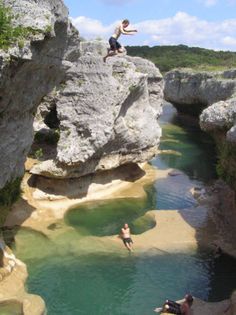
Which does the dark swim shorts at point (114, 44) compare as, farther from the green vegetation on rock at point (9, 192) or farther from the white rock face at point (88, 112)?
the green vegetation on rock at point (9, 192)

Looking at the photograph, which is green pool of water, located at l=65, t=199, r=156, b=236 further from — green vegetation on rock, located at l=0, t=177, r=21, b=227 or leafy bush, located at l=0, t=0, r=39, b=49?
leafy bush, located at l=0, t=0, r=39, b=49

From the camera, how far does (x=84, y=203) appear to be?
1222 inches

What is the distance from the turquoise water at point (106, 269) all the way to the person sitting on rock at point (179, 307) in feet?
2.56

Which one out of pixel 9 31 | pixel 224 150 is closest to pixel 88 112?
pixel 224 150

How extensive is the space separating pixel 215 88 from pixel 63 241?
30.3 metres

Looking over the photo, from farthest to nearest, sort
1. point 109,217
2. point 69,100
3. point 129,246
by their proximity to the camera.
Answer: point 69,100
point 109,217
point 129,246

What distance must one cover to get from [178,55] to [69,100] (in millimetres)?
103387

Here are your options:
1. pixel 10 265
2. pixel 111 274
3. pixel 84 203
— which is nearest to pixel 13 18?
pixel 10 265

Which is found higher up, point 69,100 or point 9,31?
point 9,31

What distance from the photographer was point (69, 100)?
2975 centimetres

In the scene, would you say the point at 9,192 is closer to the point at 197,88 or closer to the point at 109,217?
the point at 109,217

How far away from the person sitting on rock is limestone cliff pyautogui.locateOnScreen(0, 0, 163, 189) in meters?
8.56

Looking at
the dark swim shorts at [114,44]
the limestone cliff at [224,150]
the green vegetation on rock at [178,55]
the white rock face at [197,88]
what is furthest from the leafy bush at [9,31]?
the green vegetation on rock at [178,55]

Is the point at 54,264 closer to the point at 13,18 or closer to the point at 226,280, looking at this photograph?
the point at 226,280
